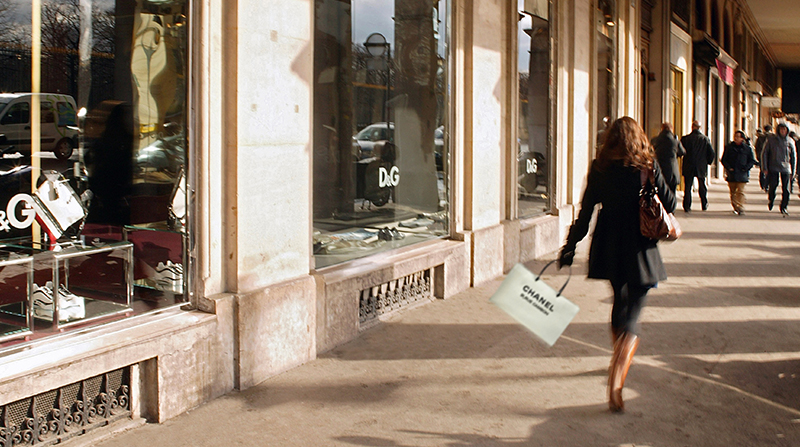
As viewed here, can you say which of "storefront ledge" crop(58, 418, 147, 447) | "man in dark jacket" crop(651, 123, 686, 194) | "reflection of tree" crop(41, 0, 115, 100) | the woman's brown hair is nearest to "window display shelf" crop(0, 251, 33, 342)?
"storefront ledge" crop(58, 418, 147, 447)

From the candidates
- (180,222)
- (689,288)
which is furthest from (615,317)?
(689,288)

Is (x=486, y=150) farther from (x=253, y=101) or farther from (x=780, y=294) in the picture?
(x=253, y=101)

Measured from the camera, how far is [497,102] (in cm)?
841

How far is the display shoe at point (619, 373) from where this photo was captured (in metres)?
4.27

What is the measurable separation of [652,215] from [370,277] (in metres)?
2.37

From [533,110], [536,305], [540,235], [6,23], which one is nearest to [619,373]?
[536,305]

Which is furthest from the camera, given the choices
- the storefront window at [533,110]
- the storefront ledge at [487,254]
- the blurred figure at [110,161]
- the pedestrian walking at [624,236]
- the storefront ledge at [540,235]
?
the storefront window at [533,110]

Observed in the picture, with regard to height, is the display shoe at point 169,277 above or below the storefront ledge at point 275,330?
above

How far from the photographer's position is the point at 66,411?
371 centimetres

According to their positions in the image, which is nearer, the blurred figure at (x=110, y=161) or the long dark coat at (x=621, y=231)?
the long dark coat at (x=621, y=231)

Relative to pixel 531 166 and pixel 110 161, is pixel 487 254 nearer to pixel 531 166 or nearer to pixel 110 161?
pixel 531 166

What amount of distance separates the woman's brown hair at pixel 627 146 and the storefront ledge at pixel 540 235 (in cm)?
427

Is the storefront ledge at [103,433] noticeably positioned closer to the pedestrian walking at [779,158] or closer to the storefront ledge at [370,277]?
the storefront ledge at [370,277]

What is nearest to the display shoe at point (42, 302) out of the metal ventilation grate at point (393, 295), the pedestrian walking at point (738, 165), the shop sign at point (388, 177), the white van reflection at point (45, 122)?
the white van reflection at point (45, 122)
